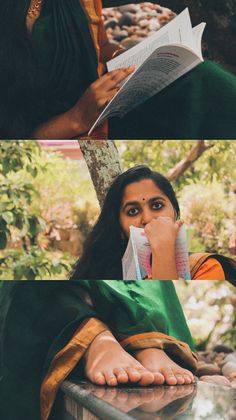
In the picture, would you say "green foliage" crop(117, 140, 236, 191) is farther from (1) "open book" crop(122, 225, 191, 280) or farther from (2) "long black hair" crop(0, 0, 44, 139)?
(2) "long black hair" crop(0, 0, 44, 139)

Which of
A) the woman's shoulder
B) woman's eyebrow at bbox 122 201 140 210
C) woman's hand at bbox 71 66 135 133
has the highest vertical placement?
woman's hand at bbox 71 66 135 133

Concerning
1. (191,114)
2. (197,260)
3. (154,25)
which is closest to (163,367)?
(197,260)

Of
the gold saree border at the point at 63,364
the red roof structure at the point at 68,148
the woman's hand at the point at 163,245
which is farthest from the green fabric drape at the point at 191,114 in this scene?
the gold saree border at the point at 63,364

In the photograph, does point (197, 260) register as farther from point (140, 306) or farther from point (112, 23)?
point (112, 23)

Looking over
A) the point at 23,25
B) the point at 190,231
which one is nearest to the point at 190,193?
the point at 190,231

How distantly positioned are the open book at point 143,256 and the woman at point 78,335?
31 mm

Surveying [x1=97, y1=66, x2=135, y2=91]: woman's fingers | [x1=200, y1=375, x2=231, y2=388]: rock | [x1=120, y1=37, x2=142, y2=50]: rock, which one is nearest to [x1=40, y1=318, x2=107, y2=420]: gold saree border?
[x1=200, y1=375, x2=231, y2=388]: rock

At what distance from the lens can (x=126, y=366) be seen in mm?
1747

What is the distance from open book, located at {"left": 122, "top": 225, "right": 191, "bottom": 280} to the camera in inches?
73.6

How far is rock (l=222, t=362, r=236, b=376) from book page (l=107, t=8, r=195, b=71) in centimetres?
59

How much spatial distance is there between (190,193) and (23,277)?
36 centimetres

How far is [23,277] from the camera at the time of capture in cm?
191

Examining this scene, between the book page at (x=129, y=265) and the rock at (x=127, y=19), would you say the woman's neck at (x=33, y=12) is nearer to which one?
the book page at (x=129, y=265)

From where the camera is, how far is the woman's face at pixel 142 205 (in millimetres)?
1907
